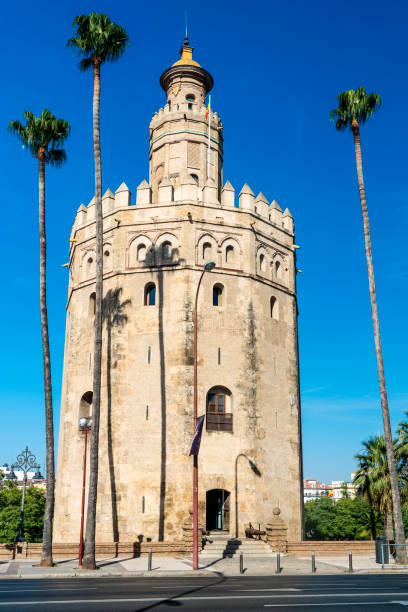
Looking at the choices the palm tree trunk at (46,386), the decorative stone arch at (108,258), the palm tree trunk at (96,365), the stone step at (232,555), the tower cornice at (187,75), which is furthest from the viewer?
the tower cornice at (187,75)

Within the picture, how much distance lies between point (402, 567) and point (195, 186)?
21.3 m

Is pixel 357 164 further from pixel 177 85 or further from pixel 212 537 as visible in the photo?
pixel 212 537

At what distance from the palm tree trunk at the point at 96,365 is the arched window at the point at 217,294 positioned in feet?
29.0

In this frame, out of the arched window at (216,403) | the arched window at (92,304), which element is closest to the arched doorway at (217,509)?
the arched window at (216,403)

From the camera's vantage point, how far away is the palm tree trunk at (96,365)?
2164 cm

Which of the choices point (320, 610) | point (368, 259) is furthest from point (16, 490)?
point (320, 610)

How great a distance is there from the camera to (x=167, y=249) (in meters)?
31.9

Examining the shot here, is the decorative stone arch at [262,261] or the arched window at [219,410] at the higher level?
the decorative stone arch at [262,261]

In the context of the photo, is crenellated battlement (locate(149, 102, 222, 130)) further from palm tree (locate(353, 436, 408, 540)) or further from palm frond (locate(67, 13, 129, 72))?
palm tree (locate(353, 436, 408, 540))

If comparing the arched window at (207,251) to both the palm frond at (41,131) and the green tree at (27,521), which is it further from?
the green tree at (27,521)

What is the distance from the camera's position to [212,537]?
2673 cm

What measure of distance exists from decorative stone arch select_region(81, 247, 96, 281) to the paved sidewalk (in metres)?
15.9

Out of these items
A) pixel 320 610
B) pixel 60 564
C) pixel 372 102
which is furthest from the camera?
pixel 372 102

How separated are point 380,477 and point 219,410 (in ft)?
37.6
